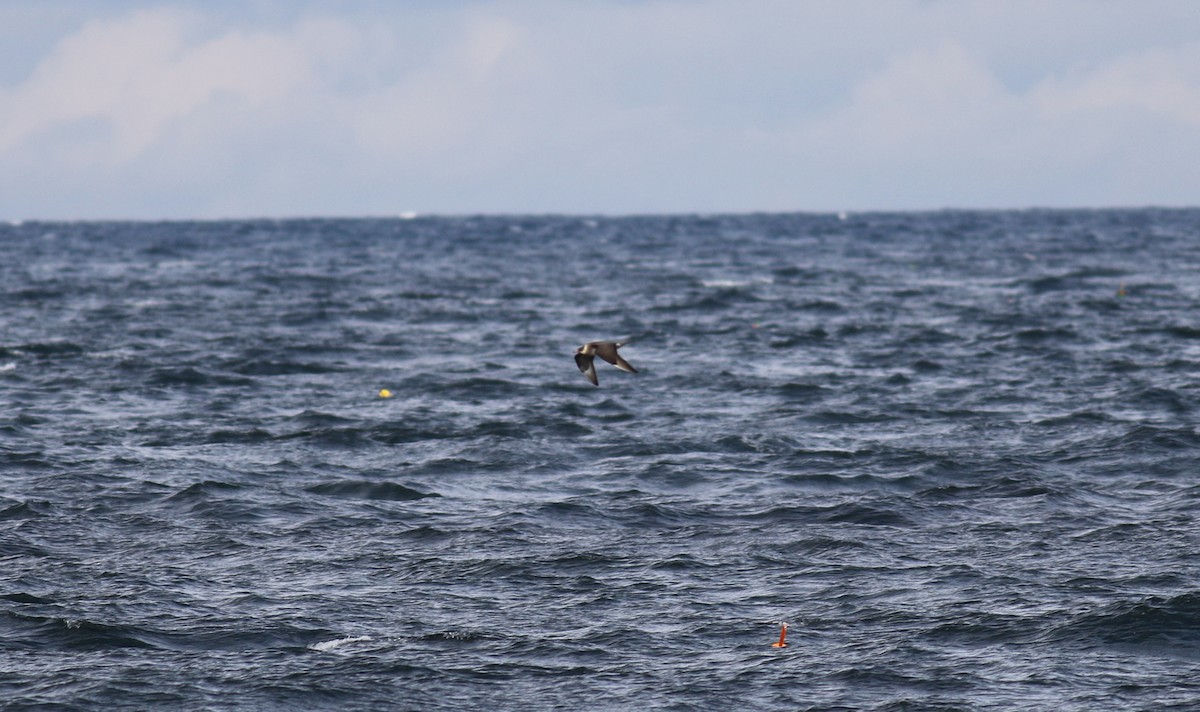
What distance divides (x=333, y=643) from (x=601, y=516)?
18.0ft

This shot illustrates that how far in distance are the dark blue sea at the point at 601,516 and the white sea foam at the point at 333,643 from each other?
0.09m

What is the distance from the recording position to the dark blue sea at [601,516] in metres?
12.5

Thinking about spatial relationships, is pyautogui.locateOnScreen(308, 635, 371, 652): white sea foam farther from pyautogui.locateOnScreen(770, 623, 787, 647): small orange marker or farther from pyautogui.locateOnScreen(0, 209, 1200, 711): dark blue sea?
pyautogui.locateOnScreen(770, 623, 787, 647): small orange marker

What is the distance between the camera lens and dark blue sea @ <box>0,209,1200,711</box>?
12539mm

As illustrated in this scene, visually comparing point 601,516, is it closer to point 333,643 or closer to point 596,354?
point 596,354

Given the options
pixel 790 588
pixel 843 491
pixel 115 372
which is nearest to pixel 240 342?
pixel 115 372

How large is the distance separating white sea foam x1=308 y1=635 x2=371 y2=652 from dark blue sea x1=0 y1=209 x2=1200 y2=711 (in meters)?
0.09

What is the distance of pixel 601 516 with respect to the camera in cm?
1806

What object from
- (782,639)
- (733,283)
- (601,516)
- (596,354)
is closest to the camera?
(782,639)

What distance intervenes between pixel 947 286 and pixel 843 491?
124 feet

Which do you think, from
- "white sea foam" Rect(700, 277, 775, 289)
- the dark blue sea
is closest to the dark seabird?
the dark blue sea

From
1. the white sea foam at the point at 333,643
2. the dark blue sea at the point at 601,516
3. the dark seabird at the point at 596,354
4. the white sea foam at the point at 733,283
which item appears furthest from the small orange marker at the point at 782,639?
the white sea foam at the point at 733,283

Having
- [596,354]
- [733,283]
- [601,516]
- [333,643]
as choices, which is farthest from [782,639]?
[733,283]

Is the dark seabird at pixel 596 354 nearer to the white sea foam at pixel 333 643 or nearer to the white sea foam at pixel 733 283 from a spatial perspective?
the white sea foam at pixel 333 643
